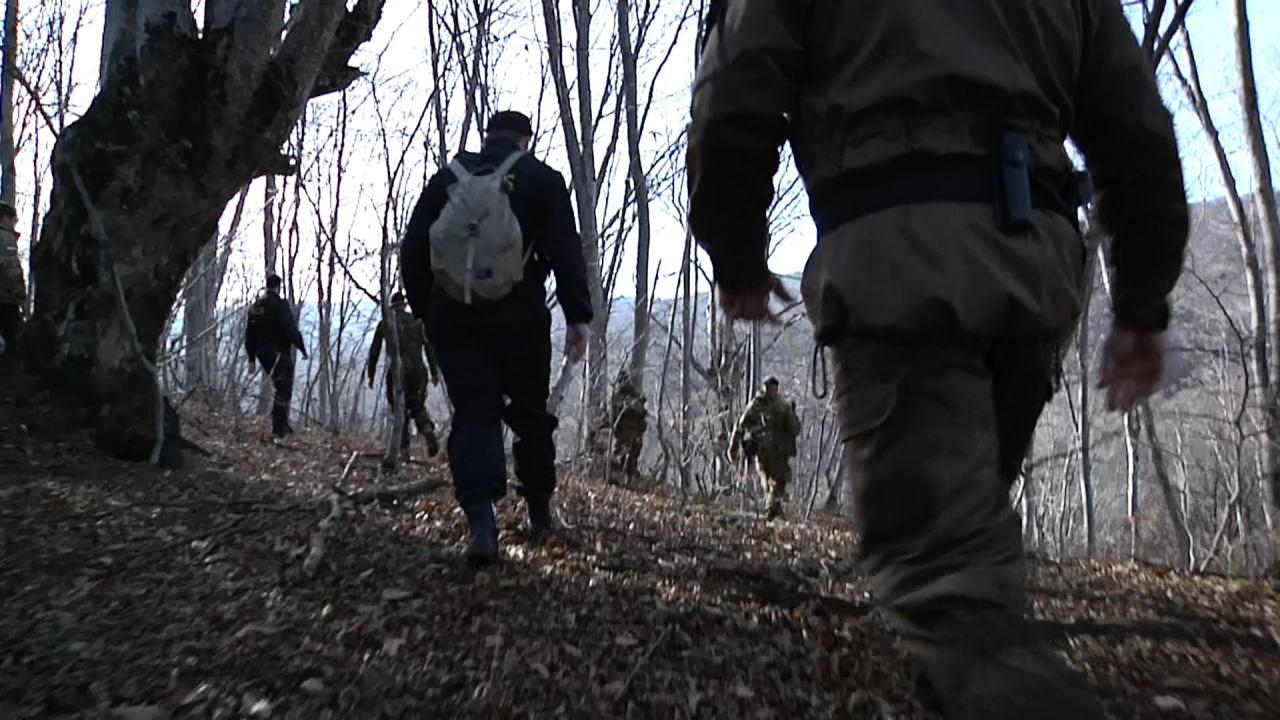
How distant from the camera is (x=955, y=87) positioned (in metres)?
1.43

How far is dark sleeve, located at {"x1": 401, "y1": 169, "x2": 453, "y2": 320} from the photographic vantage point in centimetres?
366

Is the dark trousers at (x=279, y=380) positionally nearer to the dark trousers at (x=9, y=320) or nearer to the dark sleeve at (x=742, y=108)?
the dark trousers at (x=9, y=320)

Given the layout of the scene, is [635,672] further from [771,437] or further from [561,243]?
[771,437]

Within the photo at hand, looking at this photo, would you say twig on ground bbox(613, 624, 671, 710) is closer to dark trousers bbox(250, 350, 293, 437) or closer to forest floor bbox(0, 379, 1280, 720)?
forest floor bbox(0, 379, 1280, 720)

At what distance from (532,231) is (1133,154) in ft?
7.98

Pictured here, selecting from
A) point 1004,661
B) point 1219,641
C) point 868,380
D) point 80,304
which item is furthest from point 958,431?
point 80,304

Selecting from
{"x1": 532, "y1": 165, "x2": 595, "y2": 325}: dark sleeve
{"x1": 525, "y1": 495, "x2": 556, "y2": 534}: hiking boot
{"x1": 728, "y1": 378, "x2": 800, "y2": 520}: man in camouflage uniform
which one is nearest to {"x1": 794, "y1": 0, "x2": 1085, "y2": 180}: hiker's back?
{"x1": 532, "y1": 165, "x2": 595, "y2": 325}: dark sleeve

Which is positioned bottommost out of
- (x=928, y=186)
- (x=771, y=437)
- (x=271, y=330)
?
(x=928, y=186)

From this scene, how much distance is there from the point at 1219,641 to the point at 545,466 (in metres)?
2.53

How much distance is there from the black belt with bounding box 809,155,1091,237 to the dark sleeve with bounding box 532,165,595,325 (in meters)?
2.22

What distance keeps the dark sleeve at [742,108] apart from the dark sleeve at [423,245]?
2194mm

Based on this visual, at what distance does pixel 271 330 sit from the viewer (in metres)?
11.9

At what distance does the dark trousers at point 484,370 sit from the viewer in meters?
3.46

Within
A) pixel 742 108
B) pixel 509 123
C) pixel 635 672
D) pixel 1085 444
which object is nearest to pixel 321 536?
pixel 635 672
